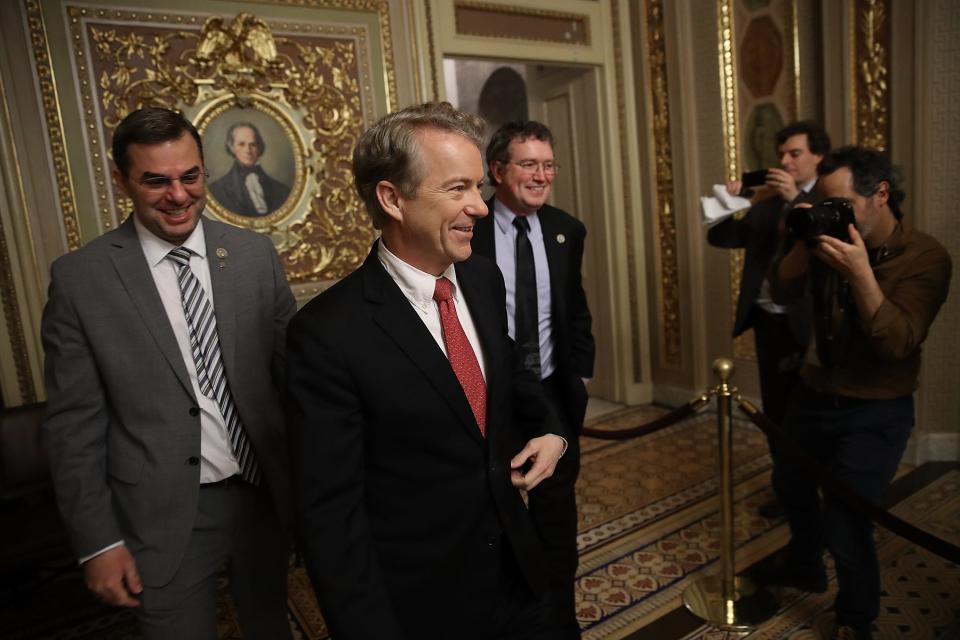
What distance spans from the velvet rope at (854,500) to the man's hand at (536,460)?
116cm

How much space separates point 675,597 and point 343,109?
132 inches

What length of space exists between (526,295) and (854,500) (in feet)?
4.28

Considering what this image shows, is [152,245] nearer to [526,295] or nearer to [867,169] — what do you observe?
[526,295]

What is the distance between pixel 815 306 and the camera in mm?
2283

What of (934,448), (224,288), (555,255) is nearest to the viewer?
(224,288)

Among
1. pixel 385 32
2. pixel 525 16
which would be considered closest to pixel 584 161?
pixel 525 16

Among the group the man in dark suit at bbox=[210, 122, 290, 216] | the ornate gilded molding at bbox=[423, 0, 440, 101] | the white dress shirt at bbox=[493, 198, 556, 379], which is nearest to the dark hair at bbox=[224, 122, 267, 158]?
the man in dark suit at bbox=[210, 122, 290, 216]

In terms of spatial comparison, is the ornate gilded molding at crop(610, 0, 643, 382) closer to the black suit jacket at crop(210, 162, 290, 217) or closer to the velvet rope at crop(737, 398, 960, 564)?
the black suit jacket at crop(210, 162, 290, 217)

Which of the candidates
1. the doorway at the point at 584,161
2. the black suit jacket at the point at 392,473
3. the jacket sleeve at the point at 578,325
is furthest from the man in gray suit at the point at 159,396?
the doorway at the point at 584,161

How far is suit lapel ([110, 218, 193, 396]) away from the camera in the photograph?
155 centimetres

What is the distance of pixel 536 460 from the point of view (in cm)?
148

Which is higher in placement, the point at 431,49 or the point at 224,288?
the point at 431,49

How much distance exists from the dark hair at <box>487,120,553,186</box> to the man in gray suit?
1.23 metres

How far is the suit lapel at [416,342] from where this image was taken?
1.33 metres
